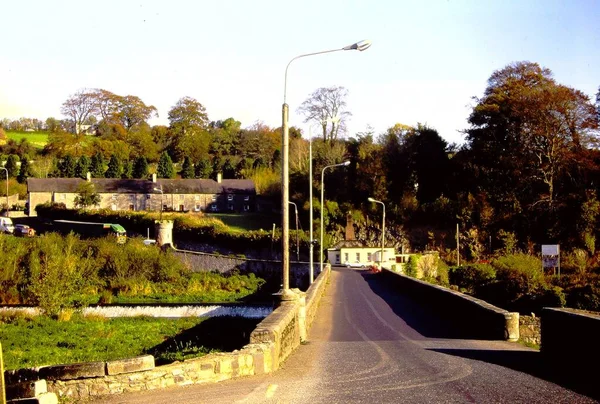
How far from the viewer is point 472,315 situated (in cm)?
2006

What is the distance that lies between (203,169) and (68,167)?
20209mm

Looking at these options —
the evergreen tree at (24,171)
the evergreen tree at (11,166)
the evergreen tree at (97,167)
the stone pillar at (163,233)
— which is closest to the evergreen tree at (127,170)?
the evergreen tree at (97,167)

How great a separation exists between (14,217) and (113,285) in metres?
39.7

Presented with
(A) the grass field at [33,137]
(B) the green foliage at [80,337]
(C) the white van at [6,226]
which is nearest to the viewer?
(B) the green foliage at [80,337]

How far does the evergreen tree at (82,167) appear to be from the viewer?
103188mm

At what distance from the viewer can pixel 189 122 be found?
12562 centimetres

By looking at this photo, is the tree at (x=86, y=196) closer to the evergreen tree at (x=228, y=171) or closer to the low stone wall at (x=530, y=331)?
the evergreen tree at (x=228, y=171)

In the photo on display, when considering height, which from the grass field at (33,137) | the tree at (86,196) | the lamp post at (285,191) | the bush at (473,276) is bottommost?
the bush at (473,276)

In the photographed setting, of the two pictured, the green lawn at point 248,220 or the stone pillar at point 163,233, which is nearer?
the stone pillar at point 163,233

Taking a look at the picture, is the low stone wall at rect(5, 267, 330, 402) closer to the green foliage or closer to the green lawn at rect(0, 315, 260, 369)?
the green foliage

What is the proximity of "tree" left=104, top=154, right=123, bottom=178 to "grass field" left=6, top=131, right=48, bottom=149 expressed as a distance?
65.2 feet

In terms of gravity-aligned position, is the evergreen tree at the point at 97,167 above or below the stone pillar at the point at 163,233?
above

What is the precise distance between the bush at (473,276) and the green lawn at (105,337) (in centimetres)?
1822

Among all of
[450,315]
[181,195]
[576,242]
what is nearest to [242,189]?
[181,195]
